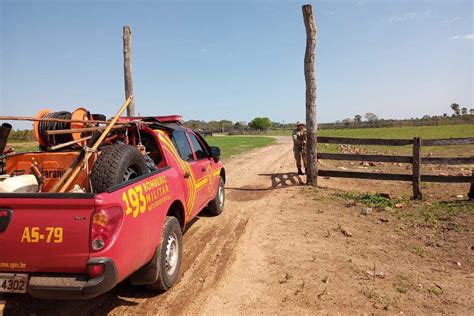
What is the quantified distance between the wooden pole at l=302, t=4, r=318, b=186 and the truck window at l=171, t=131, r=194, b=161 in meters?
4.81

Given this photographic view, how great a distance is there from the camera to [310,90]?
985 cm

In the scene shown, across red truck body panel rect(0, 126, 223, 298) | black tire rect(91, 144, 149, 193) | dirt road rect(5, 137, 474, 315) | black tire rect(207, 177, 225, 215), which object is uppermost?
black tire rect(91, 144, 149, 193)

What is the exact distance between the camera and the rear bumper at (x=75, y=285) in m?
2.91

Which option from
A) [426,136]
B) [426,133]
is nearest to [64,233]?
[426,136]

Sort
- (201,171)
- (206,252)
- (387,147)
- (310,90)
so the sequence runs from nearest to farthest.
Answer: (206,252)
(201,171)
(310,90)
(387,147)

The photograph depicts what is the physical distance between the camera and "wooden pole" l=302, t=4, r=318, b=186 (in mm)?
9758

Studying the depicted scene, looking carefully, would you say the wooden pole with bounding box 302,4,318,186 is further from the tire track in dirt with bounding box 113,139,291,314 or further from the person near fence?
the person near fence

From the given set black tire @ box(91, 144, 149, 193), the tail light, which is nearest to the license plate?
the tail light

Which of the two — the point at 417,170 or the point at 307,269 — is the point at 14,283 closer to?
the point at 307,269

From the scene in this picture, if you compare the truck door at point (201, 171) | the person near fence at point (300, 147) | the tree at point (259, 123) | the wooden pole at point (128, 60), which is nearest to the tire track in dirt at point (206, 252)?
the truck door at point (201, 171)

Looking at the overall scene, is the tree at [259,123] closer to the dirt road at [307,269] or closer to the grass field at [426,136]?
the grass field at [426,136]

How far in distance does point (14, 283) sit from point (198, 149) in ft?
12.7

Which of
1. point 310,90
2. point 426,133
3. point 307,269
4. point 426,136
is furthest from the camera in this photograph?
point 426,133

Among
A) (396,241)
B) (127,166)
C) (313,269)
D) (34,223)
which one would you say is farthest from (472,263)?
(34,223)
